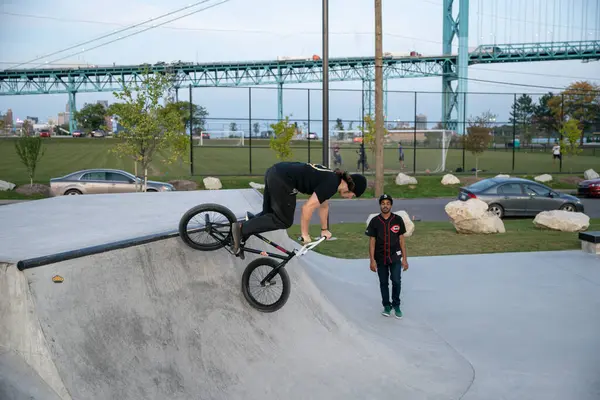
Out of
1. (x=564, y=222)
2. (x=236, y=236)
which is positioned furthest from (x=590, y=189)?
(x=236, y=236)

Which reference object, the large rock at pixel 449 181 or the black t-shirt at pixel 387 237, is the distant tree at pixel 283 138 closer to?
the large rock at pixel 449 181

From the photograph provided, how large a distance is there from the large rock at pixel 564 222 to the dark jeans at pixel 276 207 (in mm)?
11151

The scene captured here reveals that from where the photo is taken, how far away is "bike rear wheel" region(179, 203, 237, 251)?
5.97 metres

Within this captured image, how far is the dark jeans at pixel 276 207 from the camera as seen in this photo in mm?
5949

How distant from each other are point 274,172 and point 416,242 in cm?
764

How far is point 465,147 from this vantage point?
110 feet

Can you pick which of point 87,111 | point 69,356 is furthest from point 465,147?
point 87,111

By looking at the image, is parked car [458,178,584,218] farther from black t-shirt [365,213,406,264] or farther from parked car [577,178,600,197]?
black t-shirt [365,213,406,264]

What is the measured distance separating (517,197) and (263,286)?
586 inches

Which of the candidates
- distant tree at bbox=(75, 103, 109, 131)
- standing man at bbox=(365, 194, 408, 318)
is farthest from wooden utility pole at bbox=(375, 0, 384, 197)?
distant tree at bbox=(75, 103, 109, 131)

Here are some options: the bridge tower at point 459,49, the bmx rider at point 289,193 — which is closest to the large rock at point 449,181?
the bmx rider at point 289,193


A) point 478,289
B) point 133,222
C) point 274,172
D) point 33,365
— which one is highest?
point 274,172

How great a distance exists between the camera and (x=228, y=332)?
569cm

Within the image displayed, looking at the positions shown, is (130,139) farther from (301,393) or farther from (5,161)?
(5,161)
